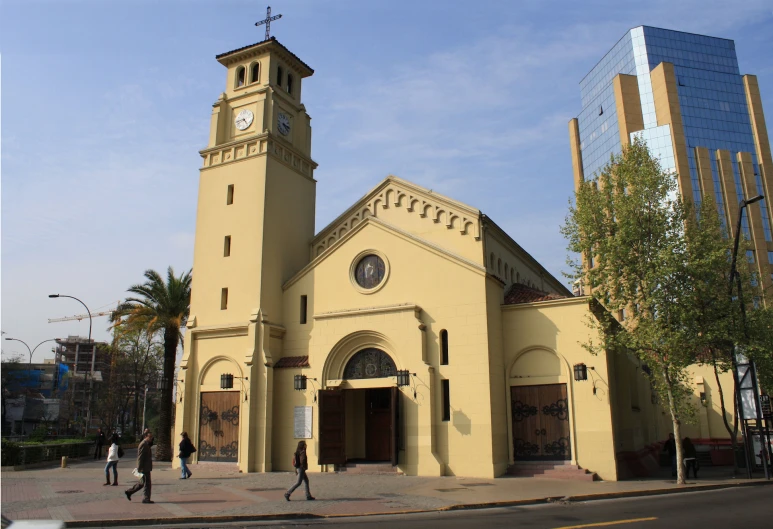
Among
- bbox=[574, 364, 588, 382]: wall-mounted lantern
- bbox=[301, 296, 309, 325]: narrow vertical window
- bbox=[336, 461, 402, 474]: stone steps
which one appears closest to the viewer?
bbox=[574, 364, 588, 382]: wall-mounted lantern

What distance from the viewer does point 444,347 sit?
24.1 metres

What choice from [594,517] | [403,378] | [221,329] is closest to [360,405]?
[403,378]

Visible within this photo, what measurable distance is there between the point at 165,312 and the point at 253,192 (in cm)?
927

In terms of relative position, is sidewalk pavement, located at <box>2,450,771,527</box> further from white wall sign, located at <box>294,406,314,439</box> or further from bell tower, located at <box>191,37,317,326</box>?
bell tower, located at <box>191,37,317,326</box>

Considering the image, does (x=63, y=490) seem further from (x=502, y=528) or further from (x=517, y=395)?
(x=517, y=395)

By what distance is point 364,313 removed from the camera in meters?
25.1

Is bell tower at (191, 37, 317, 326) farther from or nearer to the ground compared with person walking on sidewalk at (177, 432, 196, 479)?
farther from the ground

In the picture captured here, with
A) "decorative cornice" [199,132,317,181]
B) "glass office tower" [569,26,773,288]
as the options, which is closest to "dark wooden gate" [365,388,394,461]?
"decorative cornice" [199,132,317,181]

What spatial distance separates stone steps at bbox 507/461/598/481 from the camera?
21328mm

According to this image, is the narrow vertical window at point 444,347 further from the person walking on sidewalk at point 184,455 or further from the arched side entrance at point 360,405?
the person walking on sidewalk at point 184,455

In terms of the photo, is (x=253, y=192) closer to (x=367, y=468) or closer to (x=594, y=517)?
(x=367, y=468)

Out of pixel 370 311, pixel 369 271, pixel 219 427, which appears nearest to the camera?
pixel 370 311

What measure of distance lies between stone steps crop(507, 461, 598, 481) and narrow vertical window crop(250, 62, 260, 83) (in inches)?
851

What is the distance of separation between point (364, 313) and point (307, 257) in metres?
5.86
